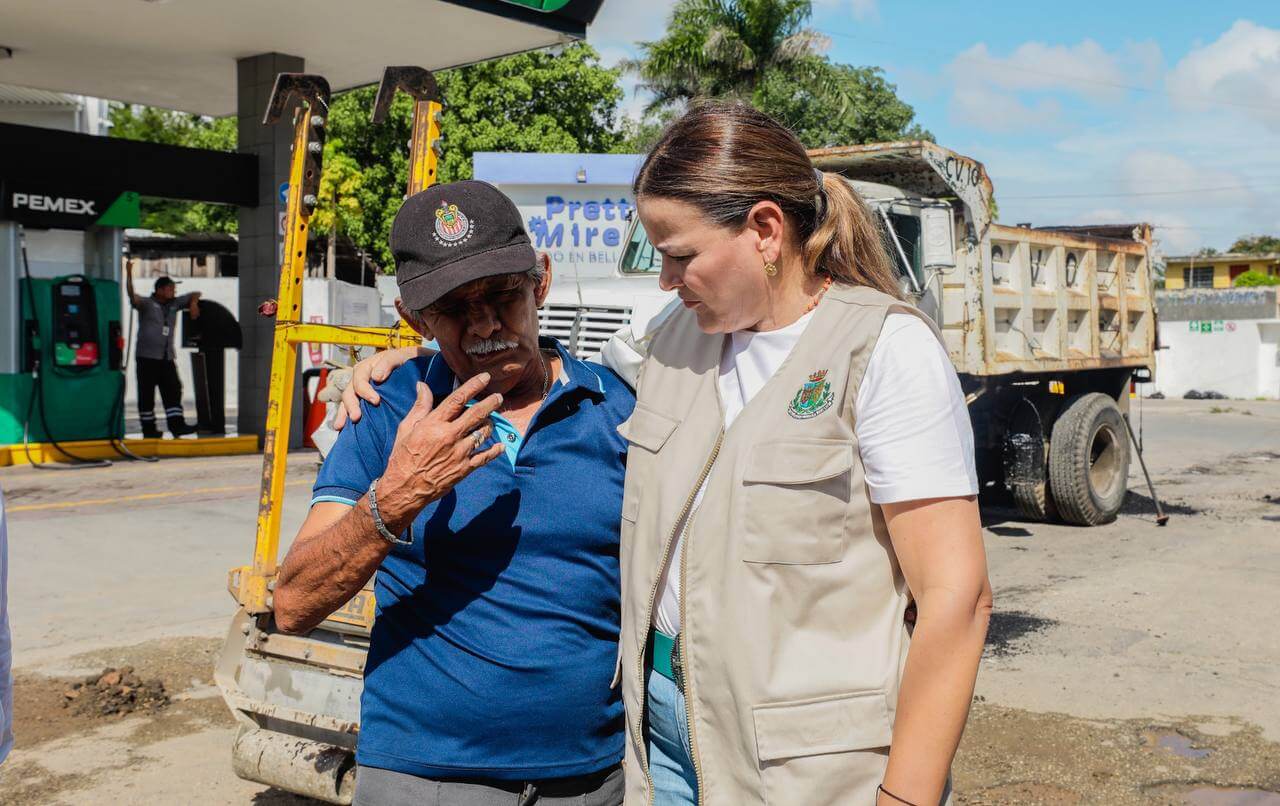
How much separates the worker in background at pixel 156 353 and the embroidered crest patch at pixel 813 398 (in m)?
13.9

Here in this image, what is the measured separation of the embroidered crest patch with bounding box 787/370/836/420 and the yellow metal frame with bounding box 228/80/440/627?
2.48 metres

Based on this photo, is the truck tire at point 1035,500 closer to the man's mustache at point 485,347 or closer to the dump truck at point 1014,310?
the dump truck at point 1014,310

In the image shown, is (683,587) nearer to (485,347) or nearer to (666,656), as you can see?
(666,656)

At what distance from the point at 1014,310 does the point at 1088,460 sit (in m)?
1.46

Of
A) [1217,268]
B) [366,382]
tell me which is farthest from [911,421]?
[1217,268]

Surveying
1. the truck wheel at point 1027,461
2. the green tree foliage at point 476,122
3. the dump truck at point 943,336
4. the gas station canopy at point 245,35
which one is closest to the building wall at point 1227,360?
the green tree foliage at point 476,122

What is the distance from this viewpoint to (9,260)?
12742mm

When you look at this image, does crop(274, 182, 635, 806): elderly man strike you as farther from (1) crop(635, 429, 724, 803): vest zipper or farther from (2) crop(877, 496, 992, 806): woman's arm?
(2) crop(877, 496, 992, 806): woman's arm

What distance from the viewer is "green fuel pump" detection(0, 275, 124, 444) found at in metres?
12.8

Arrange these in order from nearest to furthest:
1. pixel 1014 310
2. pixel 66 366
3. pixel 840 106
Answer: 1. pixel 1014 310
2. pixel 66 366
3. pixel 840 106

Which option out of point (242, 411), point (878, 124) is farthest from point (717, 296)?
point (878, 124)

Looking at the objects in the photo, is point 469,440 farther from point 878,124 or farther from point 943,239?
point 878,124

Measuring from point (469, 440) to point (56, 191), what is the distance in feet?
42.5

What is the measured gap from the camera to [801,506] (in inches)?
64.5
